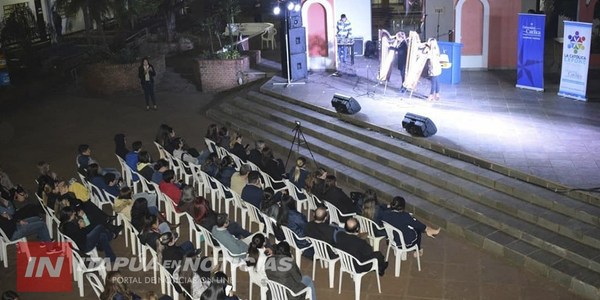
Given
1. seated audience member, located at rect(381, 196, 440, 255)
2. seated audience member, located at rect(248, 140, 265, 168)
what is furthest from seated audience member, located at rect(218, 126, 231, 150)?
seated audience member, located at rect(381, 196, 440, 255)

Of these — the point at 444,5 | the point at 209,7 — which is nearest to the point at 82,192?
the point at 444,5

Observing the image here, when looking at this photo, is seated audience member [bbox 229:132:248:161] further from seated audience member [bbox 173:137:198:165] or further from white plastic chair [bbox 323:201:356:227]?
white plastic chair [bbox 323:201:356:227]

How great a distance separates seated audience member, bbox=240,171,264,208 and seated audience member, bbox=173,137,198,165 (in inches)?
77.8

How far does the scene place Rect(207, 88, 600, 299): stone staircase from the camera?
853cm

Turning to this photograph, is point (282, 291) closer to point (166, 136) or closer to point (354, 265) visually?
point (354, 265)

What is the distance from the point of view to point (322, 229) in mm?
7992

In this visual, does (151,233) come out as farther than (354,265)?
Yes

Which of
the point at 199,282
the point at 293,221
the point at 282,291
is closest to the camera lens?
the point at 199,282

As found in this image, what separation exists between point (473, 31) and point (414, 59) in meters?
3.52

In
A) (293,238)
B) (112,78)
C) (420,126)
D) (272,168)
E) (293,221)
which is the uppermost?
(112,78)

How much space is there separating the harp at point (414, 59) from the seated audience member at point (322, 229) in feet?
21.7

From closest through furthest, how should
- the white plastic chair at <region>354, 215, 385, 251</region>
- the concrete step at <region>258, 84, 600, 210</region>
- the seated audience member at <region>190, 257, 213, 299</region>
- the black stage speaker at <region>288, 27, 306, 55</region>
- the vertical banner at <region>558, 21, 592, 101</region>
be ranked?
the seated audience member at <region>190, 257, 213, 299</region>, the white plastic chair at <region>354, 215, 385, 251</region>, the concrete step at <region>258, 84, 600, 210</region>, the vertical banner at <region>558, 21, 592, 101</region>, the black stage speaker at <region>288, 27, 306, 55</region>

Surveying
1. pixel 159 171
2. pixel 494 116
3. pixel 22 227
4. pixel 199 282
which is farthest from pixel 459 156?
pixel 22 227

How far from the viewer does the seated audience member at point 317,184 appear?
371 inches
